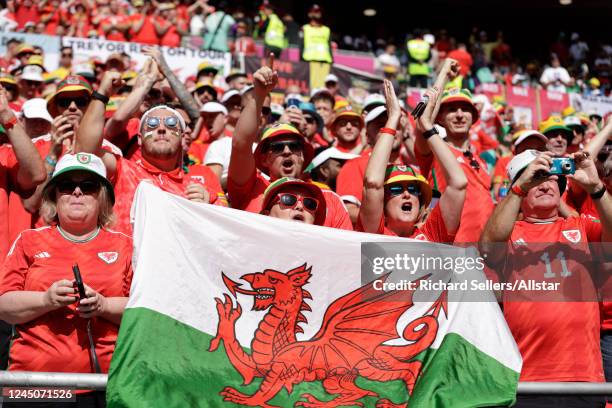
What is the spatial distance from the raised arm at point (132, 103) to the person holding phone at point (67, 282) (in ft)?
4.58

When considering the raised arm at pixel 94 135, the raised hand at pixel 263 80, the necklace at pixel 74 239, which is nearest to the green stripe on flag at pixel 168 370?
the necklace at pixel 74 239

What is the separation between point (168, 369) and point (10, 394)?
31.5 inches

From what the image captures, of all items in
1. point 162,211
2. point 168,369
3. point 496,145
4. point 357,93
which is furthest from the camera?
point 357,93

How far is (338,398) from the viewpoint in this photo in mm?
4141

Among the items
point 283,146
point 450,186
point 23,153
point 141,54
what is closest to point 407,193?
point 450,186

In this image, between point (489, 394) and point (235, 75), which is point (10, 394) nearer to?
point (489, 394)

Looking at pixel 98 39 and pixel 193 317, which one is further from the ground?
pixel 98 39

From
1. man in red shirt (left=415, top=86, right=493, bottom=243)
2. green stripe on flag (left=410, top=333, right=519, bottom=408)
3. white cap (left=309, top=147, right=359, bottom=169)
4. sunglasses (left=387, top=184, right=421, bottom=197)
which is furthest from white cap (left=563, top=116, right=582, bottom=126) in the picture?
green stripe on flag (left=410, top=333, right=519, bottom=408)

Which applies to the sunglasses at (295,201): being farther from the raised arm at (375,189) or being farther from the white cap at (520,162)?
the white cap at (520,162)

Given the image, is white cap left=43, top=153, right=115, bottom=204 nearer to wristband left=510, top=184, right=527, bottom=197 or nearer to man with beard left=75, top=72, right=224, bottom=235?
man with beard left=75, top=72, right=224, bottom=235

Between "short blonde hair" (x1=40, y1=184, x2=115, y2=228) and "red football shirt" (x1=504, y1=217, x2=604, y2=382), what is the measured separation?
2292mm

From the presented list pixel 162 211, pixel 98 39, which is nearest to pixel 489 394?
pixel 162 211

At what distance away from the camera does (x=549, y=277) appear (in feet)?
16.3

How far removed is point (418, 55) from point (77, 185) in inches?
542
